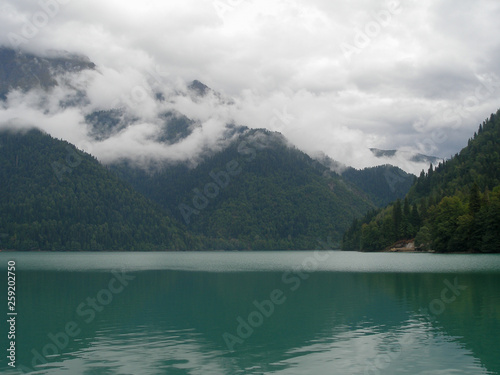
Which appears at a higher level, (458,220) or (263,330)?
(458,220)

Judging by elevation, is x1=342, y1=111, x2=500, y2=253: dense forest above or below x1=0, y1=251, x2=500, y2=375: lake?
above

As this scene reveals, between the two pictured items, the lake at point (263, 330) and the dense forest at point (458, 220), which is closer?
the lake at point (263, 330)

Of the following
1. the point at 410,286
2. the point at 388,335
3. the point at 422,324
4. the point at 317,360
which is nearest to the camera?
the point at 317,360

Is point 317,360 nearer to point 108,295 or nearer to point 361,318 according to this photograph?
point 361,318

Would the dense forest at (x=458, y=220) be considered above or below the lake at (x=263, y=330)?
above

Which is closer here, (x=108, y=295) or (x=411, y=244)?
(x=108, y=295)

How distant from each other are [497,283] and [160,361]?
46.0m

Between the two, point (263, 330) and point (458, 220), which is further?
point (458, 220)

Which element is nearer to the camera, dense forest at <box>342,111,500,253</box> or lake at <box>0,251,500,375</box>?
lake at <box>0,251,500,375</box>

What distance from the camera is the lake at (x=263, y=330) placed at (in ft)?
83.2

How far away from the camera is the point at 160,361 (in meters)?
26.3

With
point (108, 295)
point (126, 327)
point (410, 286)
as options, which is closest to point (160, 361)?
point (126, 327)

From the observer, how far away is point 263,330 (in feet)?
112

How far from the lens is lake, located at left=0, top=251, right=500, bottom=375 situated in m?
25.4
